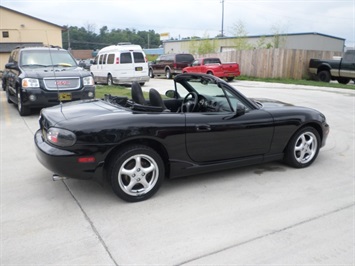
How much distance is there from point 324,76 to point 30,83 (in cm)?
1707

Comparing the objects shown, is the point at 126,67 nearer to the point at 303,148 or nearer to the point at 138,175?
the point at 303,148

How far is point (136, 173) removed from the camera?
12.0 feet

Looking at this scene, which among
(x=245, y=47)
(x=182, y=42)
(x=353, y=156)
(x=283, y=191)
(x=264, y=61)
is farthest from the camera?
(x=182, y=42)

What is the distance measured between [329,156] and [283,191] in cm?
193

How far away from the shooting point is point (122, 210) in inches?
139

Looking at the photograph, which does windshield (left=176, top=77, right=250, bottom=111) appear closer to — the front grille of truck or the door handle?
the door handle

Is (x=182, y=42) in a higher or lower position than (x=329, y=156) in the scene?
higher

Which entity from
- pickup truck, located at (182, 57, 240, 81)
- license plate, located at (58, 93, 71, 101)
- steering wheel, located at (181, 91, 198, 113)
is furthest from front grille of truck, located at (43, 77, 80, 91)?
pickup truck, located at (182, 57, 240, 81)

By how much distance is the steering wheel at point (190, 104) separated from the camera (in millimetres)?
4668

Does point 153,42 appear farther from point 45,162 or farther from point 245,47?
point 45,162

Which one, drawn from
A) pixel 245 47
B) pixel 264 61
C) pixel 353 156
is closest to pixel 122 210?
pixel 353 156

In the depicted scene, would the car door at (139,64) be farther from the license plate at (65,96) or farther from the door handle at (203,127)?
the door handle at (203,127)

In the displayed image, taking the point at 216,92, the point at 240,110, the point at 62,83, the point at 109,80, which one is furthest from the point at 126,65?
the point at 240,110

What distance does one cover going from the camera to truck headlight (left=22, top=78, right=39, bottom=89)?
26.0ft
